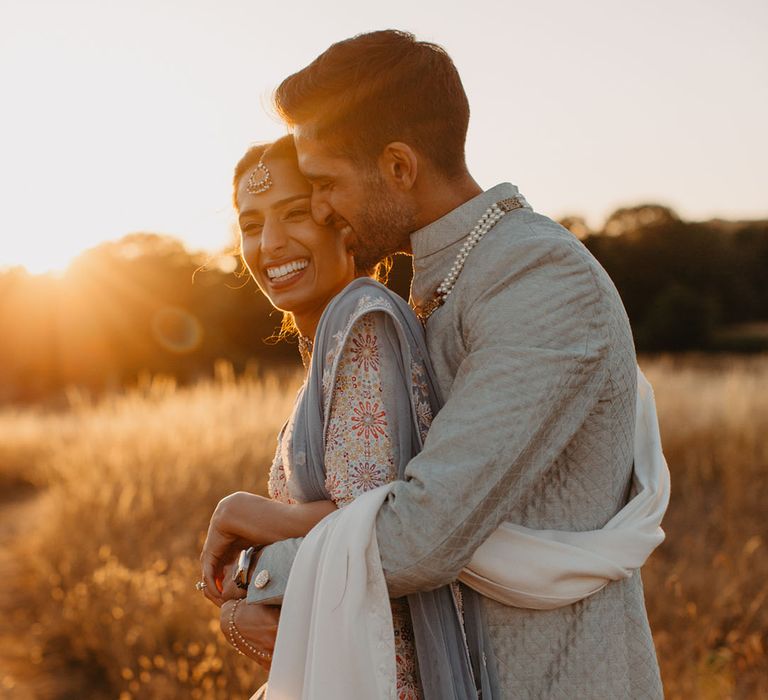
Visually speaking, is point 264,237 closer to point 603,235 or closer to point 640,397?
point 640,397

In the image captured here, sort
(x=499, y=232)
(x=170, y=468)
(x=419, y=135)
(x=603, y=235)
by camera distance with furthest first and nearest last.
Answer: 1. (x=603, y=235)
2. (x=170, y=468)
3. (x=419, y=135)
4. (x=499, y=232)

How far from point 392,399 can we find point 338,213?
53 centimetres

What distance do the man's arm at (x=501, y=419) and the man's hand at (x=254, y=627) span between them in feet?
1.00

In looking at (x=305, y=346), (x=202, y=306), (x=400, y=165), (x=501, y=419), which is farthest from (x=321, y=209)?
(x=202, y=306)

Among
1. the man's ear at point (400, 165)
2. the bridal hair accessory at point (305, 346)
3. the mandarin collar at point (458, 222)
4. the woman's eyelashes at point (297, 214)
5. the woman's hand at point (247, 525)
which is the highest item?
the man's ear at point (400, 165)

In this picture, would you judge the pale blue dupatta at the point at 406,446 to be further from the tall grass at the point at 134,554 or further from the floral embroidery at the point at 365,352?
the tall grass at the point at 134,554

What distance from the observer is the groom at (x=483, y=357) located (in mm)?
1407

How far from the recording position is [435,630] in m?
1.59

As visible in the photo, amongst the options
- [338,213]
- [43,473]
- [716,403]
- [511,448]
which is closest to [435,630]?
[511,448]

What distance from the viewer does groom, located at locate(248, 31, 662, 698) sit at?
55.4 inches

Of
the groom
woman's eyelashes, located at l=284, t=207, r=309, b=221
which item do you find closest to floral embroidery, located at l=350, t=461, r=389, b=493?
the groom

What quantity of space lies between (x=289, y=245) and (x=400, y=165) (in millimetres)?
552

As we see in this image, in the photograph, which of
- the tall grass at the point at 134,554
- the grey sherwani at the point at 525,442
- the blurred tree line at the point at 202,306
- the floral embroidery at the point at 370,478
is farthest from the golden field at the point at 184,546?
the blurred tree line at the point at 202,306

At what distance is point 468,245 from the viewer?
1716mm
